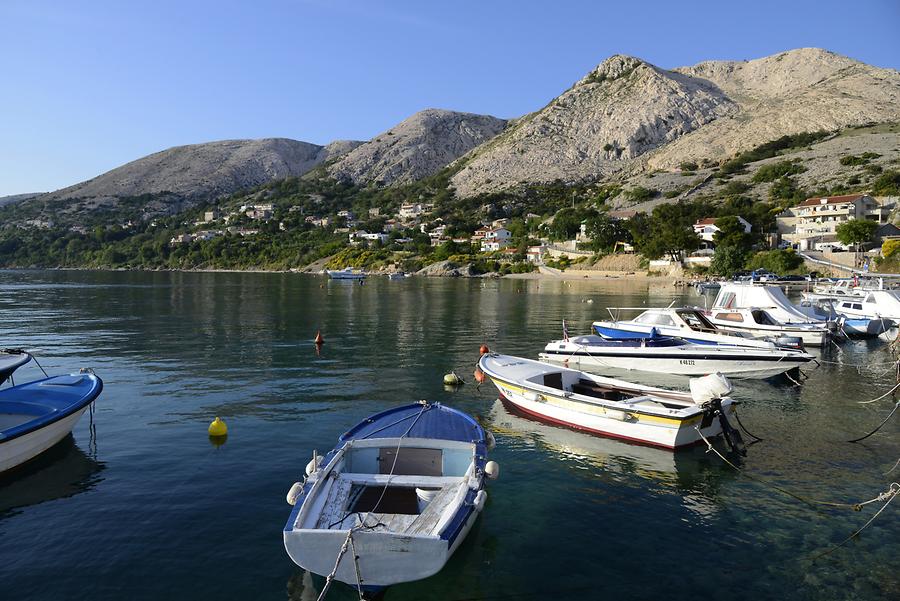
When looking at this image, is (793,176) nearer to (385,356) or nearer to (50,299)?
(385,356)

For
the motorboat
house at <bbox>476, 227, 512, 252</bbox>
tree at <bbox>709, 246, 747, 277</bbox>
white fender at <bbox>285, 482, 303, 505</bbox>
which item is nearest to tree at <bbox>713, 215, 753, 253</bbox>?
tree at <bbox>709, 246, 747, 277</bbox>

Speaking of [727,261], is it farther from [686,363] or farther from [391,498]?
[391,498]

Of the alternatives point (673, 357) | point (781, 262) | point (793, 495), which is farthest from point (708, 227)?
point (793, 495)

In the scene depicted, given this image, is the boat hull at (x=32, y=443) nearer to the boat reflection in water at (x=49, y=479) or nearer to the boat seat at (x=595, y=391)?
the boat reflection in water at (x=49, y=479)

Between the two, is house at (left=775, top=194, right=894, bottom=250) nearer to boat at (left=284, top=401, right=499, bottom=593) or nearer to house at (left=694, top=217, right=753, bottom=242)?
house at (left=694, top=217, right=753, bottom=242)

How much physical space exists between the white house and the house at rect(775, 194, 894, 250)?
216 feet

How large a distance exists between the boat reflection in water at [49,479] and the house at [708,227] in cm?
11083

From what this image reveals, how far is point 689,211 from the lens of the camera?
408ft

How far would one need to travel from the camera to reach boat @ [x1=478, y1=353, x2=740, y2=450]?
52.0ft

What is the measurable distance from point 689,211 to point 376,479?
419 feet

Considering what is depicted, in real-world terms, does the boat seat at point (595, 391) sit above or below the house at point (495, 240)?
below

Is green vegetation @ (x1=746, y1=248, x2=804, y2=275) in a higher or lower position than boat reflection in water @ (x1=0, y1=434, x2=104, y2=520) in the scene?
higher

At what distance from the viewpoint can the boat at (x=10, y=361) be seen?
61.7 ft

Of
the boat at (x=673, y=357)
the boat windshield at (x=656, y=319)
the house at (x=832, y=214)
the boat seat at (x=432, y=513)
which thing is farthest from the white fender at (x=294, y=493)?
the house at (x=832, y=214)
